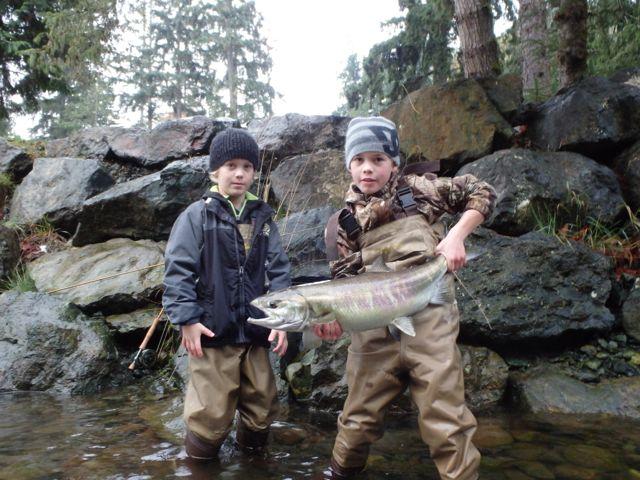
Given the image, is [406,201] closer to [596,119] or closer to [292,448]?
[292,448]

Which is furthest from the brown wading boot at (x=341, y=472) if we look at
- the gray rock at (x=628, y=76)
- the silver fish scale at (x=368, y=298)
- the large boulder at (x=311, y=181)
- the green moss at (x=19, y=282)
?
the gray rock at (x=628, y=76)


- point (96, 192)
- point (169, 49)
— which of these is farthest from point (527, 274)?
point (169, 49)

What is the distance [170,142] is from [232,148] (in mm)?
6575

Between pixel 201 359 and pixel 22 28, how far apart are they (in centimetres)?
1292

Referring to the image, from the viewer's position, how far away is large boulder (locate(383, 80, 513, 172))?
6980 mm

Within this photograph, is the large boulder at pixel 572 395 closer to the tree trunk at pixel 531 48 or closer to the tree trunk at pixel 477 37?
the tree trunk at pixel 477 37

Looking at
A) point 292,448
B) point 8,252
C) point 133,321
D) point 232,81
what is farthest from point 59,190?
point 232,81

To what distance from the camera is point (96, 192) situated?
8.86m

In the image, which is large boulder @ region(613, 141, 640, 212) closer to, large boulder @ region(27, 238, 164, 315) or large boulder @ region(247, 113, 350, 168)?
large boulder @ region(247, 113, 350, 168)

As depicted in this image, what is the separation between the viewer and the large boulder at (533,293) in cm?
498

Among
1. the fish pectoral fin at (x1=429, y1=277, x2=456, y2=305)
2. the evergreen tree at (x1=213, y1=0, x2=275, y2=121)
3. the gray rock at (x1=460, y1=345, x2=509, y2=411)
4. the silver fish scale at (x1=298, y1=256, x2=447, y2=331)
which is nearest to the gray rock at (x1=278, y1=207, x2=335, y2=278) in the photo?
the gray rock at (x1=460, y1=345, x2=509, y2=411)

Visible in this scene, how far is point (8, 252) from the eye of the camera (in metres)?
7.75

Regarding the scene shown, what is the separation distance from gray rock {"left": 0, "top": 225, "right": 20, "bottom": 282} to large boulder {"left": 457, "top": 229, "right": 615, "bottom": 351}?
6445mm

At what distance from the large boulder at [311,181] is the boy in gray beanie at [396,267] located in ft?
13.4
